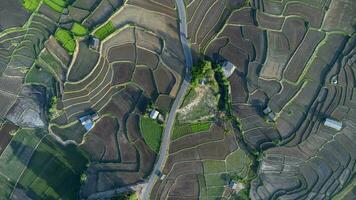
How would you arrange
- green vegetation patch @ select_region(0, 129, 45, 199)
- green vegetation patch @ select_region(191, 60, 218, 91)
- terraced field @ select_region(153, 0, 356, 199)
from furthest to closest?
green vegetation patch @ select_region(0, 129, 45, 199), terraced field @ select_region(153, 0, 356, 199), green vegetation patch @ select_region(191, 60, 218, 91)

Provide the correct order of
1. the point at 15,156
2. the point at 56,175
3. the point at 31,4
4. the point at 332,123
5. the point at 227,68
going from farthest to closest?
A: the point at 31,4, the point at 15,156, the point at 56,175, the point at 227,68, the point at 332,123

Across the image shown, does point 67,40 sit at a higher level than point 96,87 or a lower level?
higher

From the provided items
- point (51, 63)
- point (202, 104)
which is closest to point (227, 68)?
point (202, 104)

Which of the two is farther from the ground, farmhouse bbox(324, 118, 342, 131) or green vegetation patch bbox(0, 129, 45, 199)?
farmhouse bbox(324, 118, 342, 131)

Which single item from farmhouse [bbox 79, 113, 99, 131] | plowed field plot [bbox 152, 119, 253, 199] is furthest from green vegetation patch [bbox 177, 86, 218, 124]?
farmhouse [bbox 79, 113, 99, 131]

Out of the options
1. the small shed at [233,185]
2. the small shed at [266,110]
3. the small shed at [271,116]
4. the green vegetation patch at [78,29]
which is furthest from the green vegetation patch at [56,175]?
the small shed at [271,116]

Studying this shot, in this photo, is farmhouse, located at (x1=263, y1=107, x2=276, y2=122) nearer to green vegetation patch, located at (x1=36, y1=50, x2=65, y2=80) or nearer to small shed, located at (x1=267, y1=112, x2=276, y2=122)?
small shed, located at (x1=267, y1=112, x2=276, y2=122)

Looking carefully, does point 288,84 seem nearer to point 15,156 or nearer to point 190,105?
point 190,105
